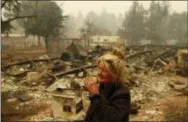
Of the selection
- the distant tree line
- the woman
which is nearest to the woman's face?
the woman

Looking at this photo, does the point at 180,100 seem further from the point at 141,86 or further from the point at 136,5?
the point at 136,5

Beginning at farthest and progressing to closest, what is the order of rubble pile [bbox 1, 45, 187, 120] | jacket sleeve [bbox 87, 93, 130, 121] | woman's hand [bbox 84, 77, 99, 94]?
rubble pile [bbox 1, 45, 187, 120] → woman's hand [bbox 84, 77, 99, 94] → jacket sleeve [bbox 87, 93, 130, 121]

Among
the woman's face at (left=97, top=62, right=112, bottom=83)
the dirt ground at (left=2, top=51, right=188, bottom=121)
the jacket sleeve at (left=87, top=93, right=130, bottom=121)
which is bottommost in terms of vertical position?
the dirt ground at (left=2, top=51, right=188, bottom=121)

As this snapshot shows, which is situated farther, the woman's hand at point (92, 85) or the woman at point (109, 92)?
the woman's hand at point (92, 85)

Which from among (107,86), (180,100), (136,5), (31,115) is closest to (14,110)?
(31,115)

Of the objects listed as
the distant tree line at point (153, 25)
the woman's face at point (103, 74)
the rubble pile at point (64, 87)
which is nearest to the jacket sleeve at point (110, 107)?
the woman's face at point (103, 74)

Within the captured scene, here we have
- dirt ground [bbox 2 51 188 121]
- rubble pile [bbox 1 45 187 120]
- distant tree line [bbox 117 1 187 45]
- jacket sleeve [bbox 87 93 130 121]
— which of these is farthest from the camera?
distant tree line [bbox 117 1 187 45]

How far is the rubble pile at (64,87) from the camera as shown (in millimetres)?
6871

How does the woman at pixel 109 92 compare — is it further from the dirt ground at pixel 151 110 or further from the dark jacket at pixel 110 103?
the dirt ground at pixel 151 110

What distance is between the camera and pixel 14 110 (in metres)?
8.91

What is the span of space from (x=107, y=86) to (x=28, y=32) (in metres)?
32.7

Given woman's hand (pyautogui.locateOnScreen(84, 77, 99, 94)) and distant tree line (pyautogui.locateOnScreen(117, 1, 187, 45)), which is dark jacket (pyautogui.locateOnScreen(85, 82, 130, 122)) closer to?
woman's hand (pyautogui.locateOnScreen(84, 77, 99, 94))

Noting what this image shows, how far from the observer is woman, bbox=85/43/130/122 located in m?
2.45

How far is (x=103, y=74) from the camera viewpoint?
2529 millimetres
